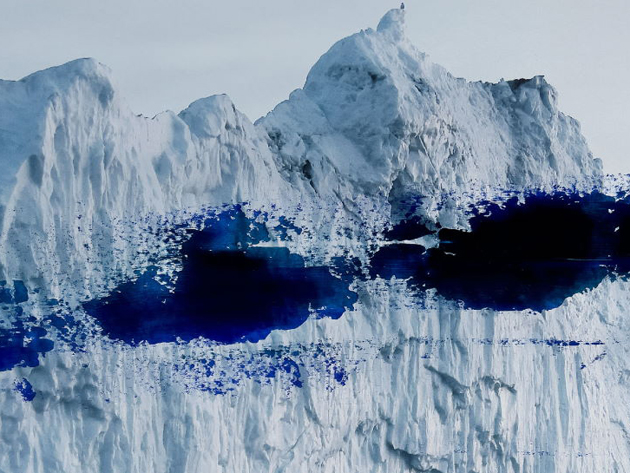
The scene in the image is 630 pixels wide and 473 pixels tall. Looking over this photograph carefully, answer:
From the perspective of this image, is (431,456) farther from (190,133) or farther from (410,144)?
(190,133)

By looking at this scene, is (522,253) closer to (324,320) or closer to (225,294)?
(324,320)

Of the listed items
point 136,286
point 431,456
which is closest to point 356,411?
point 431,456

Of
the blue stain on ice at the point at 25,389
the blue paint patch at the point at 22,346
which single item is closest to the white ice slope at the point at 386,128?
the blue paint patch at the point at 22,346

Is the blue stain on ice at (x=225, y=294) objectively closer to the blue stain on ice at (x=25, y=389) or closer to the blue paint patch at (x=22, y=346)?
the blue paint patch at (x=22, y=346)

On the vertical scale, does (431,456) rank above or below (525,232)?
below

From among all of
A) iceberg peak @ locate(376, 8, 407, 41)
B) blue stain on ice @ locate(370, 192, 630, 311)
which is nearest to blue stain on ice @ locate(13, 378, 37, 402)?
blue stain on ice @ locate(370, 192, 630, 311)

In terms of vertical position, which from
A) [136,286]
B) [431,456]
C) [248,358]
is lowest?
[431,456]

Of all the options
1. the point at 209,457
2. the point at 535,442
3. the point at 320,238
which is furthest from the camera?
the point at 535,442

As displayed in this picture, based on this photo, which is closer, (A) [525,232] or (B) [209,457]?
(B) [209,457]
